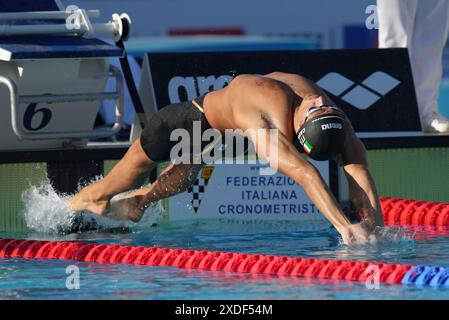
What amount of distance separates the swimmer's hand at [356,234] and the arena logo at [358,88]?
6.41 ft

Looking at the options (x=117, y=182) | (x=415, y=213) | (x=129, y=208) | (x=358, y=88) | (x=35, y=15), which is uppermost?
(x=35, y=15)

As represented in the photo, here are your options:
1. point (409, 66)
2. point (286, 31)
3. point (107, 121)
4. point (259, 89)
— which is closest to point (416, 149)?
point (409, 66)

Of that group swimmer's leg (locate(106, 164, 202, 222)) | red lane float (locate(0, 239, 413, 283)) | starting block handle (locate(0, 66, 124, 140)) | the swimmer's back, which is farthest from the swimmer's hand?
starting block handle (locate(0, 66, 124, 140))

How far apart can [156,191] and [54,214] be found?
543mm

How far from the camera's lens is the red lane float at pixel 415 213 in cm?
635

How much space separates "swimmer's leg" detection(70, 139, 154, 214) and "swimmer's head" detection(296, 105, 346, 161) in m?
1.10

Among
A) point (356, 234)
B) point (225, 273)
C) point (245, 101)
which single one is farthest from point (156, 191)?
point (356, 234)

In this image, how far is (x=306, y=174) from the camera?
5109mm

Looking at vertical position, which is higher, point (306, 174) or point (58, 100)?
point (58, 100)

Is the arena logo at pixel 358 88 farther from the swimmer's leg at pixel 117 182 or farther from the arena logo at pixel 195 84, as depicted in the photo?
the swimmer's leg at pixel 117 182

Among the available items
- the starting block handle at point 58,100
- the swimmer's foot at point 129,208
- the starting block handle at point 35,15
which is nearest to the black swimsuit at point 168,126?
the swimmer's foot at point 129,208

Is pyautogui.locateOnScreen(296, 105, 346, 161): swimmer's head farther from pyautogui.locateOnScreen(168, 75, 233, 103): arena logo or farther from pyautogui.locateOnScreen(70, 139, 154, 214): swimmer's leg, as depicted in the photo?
pyautogui.locateOnScreen(168, 75, 233, 103): arena logo

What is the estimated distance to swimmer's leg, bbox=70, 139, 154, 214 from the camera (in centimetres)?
599

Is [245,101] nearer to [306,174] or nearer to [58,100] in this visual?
[306,174]
